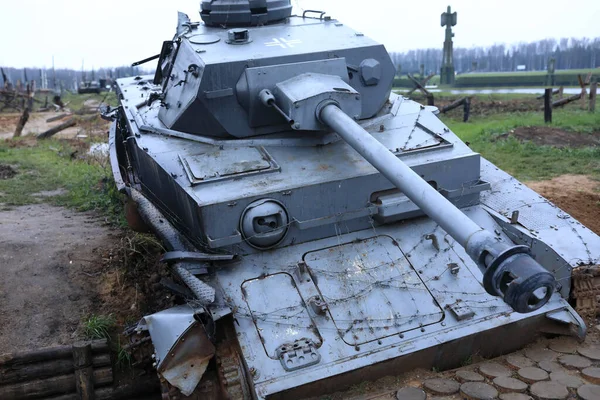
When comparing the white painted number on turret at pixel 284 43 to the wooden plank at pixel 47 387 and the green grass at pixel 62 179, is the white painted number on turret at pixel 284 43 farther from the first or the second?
the green grass at pixel 62 179

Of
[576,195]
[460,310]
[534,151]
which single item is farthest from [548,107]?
[460,310]

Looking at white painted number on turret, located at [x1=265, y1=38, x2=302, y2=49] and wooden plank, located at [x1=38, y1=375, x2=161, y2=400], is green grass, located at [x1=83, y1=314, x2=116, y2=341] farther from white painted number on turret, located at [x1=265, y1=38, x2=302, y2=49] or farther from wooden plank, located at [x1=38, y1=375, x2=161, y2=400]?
white painted number on turret, located at [x1=265, y1=38, x2=302, y2=49]

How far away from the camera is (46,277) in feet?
22.4

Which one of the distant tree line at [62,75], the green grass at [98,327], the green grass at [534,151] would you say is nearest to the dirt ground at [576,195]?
the green grass at [534,151]

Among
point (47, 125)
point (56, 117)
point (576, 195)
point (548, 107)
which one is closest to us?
point (576, 195)

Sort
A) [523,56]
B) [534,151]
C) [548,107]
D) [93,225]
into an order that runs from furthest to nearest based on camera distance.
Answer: [523,56], [548,107], [534,151], [93,225]

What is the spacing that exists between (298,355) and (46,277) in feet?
11.3

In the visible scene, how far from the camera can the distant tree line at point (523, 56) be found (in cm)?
2832

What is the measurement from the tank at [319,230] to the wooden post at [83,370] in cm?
80

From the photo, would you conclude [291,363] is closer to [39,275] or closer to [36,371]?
[36,371]

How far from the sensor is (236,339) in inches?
190

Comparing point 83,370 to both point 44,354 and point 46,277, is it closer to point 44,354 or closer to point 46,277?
point 44,354

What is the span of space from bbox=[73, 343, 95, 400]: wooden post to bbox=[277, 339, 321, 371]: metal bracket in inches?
68.6

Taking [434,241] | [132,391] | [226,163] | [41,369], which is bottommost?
[132,391]
